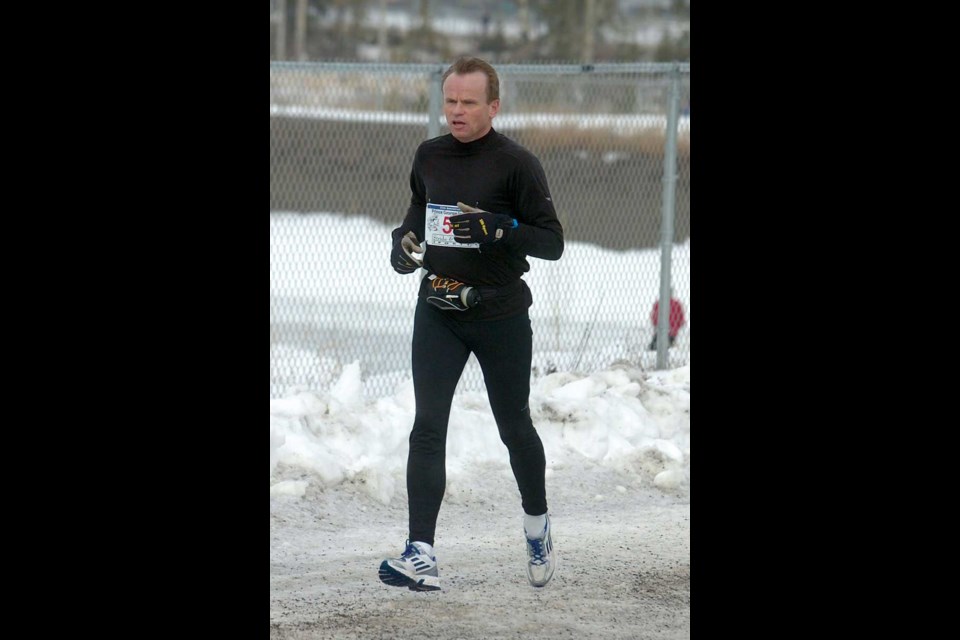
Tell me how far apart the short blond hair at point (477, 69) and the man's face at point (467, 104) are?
0.01m

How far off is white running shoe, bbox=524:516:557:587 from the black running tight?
1.56 feet

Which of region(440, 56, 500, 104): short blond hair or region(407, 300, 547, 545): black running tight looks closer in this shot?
region(440, 56, 500, 104): short blond hair

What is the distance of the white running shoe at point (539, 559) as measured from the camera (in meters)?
5.23

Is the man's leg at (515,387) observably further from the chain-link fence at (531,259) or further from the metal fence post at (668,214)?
the metal fence post at (668,214)

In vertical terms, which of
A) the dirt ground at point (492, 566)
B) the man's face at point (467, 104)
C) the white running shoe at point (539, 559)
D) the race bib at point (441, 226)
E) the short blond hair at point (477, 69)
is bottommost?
the dirt ground at point (492, 566)

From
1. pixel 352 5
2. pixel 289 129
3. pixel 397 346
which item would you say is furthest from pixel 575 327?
pixel 352 5

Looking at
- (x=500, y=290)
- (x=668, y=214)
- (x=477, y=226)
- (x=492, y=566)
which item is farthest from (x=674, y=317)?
(x=477, y=226)

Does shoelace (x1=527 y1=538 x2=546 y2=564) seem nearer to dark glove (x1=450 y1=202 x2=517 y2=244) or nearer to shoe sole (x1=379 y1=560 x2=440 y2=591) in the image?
shoe sole (x1=379 y1=560 x2=440 y2=591)

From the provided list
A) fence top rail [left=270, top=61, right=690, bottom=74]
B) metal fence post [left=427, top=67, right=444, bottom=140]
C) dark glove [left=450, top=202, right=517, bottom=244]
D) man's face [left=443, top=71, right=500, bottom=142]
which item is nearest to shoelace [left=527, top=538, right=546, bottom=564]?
dark glove [left=450, top=202, right=517, bottom=244]

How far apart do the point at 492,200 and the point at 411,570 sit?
142cm

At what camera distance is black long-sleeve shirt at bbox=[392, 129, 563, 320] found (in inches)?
188

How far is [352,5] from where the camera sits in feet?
150

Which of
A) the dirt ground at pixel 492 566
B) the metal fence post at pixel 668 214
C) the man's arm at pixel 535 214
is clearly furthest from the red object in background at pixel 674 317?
the man's arm at pixel 535 214

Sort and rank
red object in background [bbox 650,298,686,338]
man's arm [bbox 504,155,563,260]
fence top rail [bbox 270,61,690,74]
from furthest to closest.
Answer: red object in background [bbox 650,298,686,338], fence top rail [bbox 270,61,690,74], man's arm [bbox 504,155,563,260]
